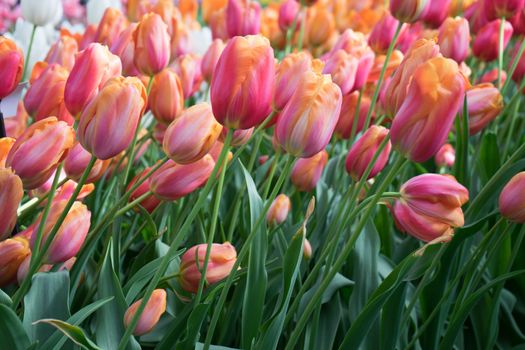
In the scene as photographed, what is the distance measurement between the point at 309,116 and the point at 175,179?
170 mm

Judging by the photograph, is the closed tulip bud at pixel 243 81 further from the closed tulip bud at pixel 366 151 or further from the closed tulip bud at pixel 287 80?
the closed tulip bud at pixel 366 151

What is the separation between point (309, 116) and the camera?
60cm

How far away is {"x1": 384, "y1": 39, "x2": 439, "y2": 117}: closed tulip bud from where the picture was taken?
0.64 meters

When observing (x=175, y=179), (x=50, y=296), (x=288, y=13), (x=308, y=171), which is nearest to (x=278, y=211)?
(x=308, y=171)

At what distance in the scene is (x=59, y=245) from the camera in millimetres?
650

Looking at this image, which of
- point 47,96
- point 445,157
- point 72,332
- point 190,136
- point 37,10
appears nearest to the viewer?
point 72,332

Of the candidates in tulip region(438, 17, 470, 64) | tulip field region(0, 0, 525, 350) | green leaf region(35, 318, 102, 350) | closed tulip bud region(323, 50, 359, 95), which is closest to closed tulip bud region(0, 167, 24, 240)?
tulip field region(0, 0, 525, 350)

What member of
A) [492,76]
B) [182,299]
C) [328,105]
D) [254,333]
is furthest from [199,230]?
[492,76]

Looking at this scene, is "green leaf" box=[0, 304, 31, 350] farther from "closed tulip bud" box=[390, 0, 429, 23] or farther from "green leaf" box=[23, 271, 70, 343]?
"closed tulip bud" box=[390, 0, 429, 23]

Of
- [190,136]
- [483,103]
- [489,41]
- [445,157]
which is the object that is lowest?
[445,157]

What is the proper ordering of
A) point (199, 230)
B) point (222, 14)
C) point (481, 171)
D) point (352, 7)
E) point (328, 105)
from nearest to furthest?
point (328, 105) < point (199, 230) < point (481, 171) < point (222, 14) < point (352, 7)

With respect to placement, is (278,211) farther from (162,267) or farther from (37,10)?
(37,10)

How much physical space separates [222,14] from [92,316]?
0.76 metres

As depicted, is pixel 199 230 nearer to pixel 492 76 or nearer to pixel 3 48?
pixel 3 48
